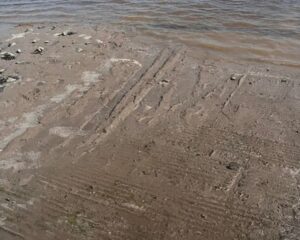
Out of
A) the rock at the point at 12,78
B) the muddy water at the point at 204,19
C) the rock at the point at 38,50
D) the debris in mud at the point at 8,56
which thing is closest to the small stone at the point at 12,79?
the rock at the point at 12,78

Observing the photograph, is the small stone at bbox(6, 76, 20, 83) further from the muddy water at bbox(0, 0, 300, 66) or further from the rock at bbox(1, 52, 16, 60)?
the muddy water at bbox(0, 0, 300, 66)

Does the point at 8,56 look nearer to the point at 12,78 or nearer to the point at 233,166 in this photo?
the point at 12,78

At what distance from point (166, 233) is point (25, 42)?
6.23 metres

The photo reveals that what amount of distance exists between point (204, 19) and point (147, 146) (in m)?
5.08

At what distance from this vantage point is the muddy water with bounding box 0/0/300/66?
340 inches

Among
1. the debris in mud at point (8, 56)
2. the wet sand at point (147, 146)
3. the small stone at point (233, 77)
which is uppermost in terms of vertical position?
the small stone at point (233, 77)

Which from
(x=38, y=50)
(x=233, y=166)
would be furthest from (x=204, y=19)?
(x=233, y=166)

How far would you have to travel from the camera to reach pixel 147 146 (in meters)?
5.83

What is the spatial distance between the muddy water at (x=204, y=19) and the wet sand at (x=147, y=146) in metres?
0.68

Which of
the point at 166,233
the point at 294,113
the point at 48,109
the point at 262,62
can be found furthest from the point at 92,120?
the point at 262,62

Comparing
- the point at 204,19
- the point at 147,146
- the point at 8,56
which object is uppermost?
the point at 204,19

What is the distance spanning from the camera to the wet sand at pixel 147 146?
4660mm

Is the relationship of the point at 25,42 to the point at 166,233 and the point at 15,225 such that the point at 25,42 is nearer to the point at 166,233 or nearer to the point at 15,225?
the point at 15,225

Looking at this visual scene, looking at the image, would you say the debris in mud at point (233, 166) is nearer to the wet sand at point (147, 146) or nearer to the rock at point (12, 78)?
the wet sand at point (147, 146)
